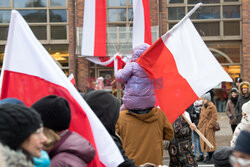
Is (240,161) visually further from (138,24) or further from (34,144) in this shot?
(138,24)

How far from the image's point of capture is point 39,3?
53.0 feet

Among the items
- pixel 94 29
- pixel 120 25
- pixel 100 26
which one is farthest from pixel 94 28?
pixel 120 25

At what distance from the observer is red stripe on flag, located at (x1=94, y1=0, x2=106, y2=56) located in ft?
30.2

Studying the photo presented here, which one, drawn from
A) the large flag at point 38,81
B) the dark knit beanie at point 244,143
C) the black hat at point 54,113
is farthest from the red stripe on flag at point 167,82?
the dark knit beanie at point 244,143

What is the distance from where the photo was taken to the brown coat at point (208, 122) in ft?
27.4

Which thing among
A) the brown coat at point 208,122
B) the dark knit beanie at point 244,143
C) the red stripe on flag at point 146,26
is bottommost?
the brown coat at point 208,122

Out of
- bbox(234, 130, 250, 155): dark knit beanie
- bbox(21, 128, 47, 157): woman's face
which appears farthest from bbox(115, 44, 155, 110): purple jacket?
bbox(21, 128, 47, 157): woman's face

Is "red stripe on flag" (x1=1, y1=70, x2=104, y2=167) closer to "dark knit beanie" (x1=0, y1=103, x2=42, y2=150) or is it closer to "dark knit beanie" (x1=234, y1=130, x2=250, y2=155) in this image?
"dark knit beanie" (x1=0, y1=103, x2=42, y2=150)

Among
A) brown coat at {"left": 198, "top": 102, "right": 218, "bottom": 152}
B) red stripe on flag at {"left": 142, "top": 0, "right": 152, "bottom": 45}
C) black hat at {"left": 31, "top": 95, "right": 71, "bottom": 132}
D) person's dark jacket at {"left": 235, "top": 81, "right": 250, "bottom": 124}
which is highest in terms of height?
red stripe on flag at {"left": 142, "top": 0, "right": 152, "bottom": 45}

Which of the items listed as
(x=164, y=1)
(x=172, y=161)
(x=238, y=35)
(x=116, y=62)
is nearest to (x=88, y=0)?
(x=116, y=62)

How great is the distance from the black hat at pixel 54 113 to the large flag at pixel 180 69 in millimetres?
2117

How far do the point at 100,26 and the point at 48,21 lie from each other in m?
7.19

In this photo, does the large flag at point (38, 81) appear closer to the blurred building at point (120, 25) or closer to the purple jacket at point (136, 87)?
the purple jacket at point (136, 87)

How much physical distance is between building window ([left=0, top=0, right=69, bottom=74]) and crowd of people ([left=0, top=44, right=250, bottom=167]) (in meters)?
10.9
